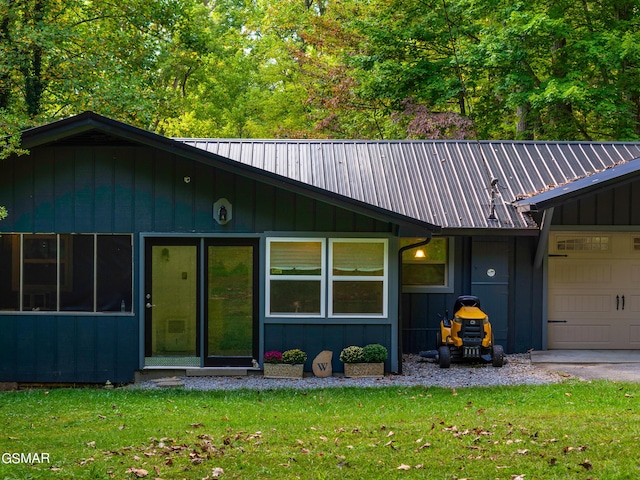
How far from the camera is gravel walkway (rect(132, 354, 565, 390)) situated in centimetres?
980

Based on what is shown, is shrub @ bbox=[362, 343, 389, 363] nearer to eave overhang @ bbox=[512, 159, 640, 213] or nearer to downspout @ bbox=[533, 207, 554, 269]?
eave overhang @ bbox=[512, 159, 640, 213]

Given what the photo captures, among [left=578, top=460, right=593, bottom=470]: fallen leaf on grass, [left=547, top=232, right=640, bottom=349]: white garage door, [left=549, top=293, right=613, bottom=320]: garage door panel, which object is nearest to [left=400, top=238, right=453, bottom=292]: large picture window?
[left=547, top=232, right=640, bottom=349]: white garage door

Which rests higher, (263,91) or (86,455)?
(263,91)

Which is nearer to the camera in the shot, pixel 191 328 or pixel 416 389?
pixel 416 389

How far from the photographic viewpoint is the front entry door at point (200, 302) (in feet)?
34.2

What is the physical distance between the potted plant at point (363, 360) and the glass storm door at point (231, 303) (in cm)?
131

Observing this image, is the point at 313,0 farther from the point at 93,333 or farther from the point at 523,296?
the point at 93,333

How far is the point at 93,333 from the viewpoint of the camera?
10297 millimetres

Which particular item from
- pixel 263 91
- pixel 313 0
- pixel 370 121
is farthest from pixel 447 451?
pixel 313 0

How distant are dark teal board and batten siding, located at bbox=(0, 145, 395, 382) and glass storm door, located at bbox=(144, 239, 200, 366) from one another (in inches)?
9.0

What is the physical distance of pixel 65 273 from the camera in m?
10.3

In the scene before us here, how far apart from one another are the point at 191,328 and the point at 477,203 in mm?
4949

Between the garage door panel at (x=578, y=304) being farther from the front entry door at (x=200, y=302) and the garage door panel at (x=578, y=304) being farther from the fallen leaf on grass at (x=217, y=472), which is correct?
the fallen leaf on grass at (x=217, y=472)

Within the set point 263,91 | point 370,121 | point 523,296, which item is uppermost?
point 263,91
